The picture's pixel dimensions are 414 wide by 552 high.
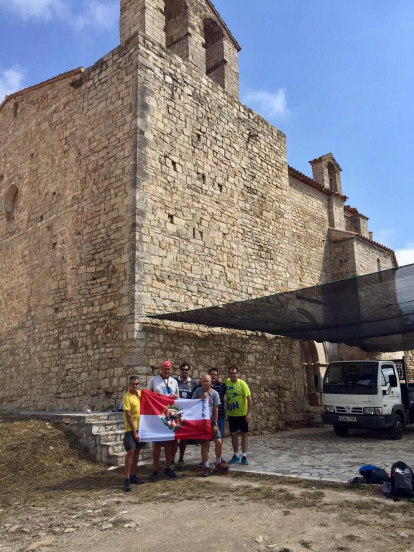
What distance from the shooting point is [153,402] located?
6.04 metres

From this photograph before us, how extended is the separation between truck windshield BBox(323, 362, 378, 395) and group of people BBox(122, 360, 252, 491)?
3.52m

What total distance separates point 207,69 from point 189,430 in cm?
978

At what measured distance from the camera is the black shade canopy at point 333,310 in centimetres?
809

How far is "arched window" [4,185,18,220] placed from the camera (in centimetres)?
1227

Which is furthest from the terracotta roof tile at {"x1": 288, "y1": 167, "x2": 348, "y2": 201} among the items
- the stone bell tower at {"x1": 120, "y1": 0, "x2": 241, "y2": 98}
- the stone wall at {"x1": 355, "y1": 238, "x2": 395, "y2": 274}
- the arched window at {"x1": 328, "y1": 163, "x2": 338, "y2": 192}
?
the stone bell tower at {"x1": 120, "y1": 0, "x2": 241, "y2": 98}

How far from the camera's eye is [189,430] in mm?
6270

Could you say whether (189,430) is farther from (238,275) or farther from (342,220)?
(342,220)

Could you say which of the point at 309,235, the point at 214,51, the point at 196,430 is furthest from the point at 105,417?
the point at 309,235

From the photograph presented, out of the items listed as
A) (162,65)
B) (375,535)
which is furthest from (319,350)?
(375,535)

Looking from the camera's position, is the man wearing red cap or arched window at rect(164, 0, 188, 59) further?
arched window at rect(164, 0, 188, 59)

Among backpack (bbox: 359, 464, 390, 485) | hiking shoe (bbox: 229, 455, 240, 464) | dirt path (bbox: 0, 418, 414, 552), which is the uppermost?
backpack (bbox: 359, 464, 390, 485)

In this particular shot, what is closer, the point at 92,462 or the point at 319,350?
the point at 92,462

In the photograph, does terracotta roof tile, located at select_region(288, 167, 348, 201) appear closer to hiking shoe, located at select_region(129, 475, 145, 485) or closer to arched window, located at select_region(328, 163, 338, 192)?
arched window, located at select_region(328, 163, 338, 192)

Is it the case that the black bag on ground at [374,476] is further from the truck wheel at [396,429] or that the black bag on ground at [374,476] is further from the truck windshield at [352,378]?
the truck wheel at [396,429]
